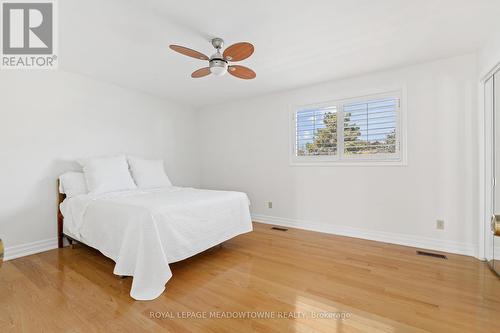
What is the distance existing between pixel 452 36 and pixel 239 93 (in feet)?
9.16

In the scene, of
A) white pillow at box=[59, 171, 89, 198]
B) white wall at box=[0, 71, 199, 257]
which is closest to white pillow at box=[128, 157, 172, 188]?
white wall at box=[0, 71, 199, 257]

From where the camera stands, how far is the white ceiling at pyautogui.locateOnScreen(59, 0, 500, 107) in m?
1.83

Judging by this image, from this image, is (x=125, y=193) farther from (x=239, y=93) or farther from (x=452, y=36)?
(x=452, y=36)

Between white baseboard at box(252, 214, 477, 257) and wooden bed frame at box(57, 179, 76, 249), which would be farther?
wooden bed frame at box(57, 179, 76, 249)

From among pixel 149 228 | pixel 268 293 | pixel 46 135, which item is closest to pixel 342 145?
pixel 268 293

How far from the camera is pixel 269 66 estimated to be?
2934 mm

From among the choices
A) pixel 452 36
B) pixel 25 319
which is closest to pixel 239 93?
pixel 452 36

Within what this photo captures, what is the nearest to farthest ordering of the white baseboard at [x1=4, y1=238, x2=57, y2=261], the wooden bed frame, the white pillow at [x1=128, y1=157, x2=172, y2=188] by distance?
1. the white baseboard at [x1=4, y1=238, x2=57, y2=261]
2. the wooden bed frame
3. the white pillow at [x1=128, y1=157, x2=172, y2=188]

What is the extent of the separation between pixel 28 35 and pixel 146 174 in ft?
6.29

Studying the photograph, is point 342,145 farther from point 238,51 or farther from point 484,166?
point 238,51

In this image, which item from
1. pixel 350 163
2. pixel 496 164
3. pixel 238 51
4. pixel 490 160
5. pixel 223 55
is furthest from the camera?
pixel 350 163

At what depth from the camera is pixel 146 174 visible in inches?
134

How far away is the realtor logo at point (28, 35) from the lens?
1933 millimetres

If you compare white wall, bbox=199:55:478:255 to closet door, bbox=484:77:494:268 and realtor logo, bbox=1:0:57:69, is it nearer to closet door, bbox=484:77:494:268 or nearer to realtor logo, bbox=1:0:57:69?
closet door, bbox=484:77:494:268
